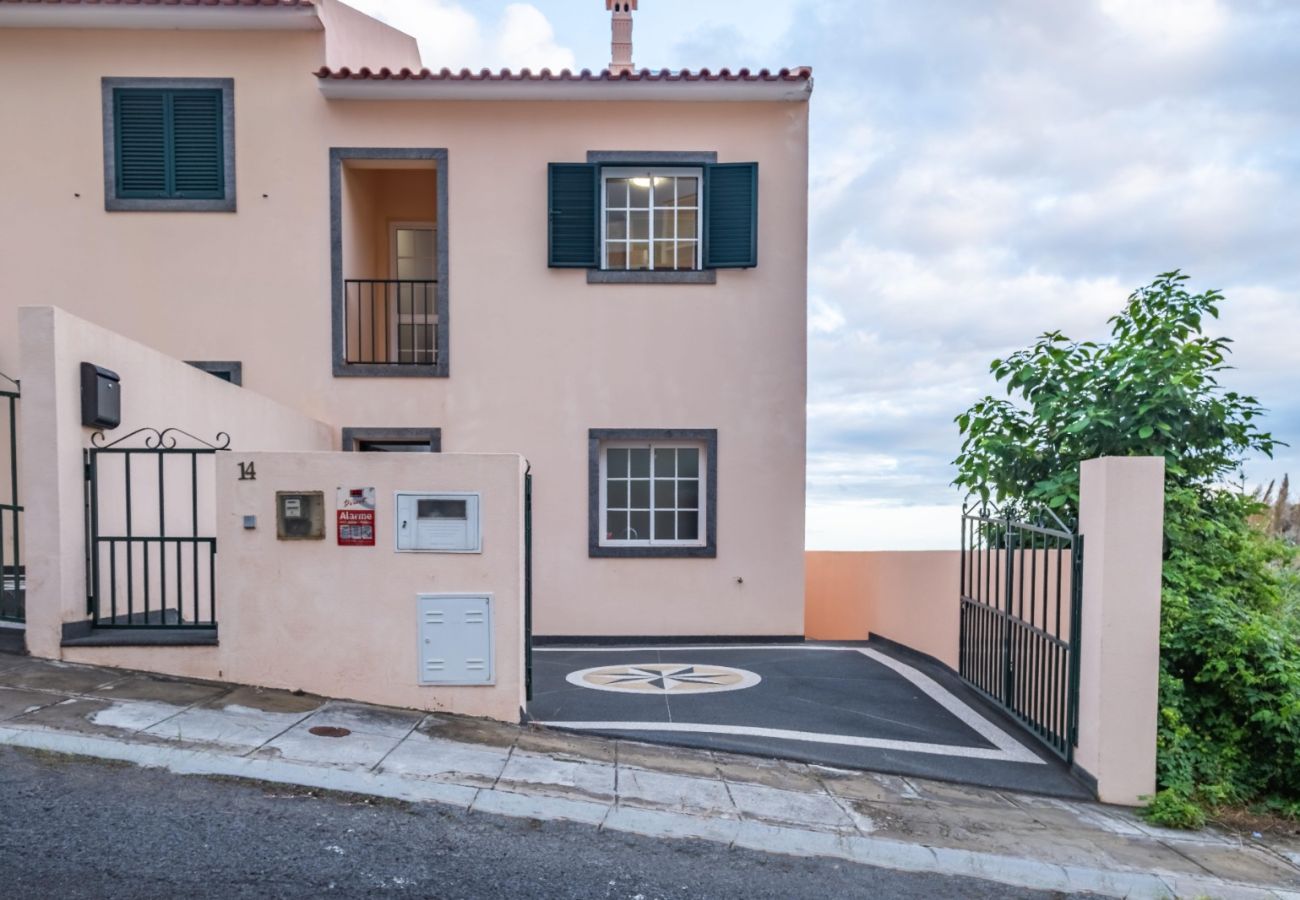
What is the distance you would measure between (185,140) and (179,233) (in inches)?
43.2

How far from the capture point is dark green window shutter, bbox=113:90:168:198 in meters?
9.48

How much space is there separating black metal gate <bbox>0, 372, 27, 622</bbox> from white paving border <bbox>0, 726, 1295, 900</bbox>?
200 centimetres

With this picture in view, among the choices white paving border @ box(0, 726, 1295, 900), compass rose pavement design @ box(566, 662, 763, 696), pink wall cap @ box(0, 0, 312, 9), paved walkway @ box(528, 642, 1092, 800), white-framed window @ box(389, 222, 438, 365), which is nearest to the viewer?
white paving border @ box(0, 726, 1295, 900)

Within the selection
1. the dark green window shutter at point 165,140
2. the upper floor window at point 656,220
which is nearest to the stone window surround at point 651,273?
the upper floor window at point 656,220

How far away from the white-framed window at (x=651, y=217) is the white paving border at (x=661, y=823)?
6.90 meters

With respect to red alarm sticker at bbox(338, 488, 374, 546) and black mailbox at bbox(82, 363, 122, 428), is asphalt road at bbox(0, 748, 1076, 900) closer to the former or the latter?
red alarm sticker at bbox(338, 488, 374, 546)

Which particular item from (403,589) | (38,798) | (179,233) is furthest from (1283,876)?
(179,233)

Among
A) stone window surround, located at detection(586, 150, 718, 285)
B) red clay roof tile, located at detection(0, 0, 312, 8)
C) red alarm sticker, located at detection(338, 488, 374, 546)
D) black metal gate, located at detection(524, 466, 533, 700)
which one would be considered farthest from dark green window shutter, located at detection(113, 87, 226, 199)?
black metal gate, located at detection(524, 466, 533, 700)

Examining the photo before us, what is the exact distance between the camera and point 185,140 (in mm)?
9531

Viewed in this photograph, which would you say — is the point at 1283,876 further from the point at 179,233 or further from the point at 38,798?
the point at 179,233

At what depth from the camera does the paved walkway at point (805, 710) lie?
18.6 feet

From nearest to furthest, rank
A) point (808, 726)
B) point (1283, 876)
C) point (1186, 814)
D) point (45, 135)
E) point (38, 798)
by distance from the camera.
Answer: point (38, 798)
point (1283, 876)
point (1186, 814)
point (808, 726)
point (45, 135)

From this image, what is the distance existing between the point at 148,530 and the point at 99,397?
4.33 ft

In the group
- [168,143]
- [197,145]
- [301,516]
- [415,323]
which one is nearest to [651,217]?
[415,323]
